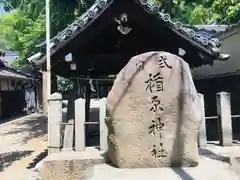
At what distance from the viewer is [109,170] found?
5.89 meters

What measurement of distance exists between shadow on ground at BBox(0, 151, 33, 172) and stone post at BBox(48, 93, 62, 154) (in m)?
2.43

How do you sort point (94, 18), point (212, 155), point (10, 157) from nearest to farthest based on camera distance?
1. point (212, 155)
2. point (94, 18)
3. point (10, 157)

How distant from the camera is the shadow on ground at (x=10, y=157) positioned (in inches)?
366

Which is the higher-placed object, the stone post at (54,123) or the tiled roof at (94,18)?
the tiled roof at (94,18)

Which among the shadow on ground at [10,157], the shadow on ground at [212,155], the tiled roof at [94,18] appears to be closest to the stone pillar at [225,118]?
the shadow on ground at [212,155]

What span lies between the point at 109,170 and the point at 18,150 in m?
6.44

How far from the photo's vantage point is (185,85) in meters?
5.95

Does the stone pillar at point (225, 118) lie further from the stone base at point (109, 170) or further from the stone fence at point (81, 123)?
the stone base at point (109, 170)

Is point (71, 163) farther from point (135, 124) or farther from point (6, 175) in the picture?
point (6, 175)

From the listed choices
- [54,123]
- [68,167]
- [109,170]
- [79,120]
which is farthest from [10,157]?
[109,170]

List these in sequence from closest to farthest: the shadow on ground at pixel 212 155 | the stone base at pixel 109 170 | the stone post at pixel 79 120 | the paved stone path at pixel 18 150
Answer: the stone base at pixel 109 170, the shadow on ground at pixel 212 155, the stone post at pixel 79 120, the paved stone path at pixel 18 150

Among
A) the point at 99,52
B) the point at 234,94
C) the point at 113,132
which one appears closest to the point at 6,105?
the point at 99,52

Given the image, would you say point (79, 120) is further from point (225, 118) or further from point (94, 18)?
point (225, 118)

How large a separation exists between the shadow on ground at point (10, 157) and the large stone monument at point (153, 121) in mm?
4388
